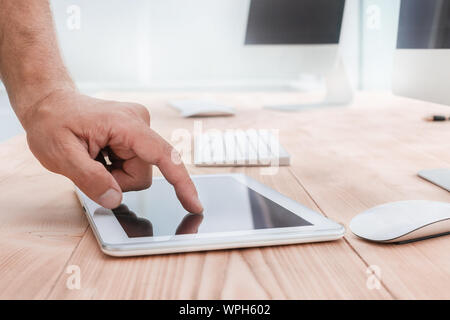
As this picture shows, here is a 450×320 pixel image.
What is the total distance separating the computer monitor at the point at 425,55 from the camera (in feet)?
2.46

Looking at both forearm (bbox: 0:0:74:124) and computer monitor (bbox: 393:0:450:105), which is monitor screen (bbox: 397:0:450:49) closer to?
computer monitor (bbox: 393:0:450:105)

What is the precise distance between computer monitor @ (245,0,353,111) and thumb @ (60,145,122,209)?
122cm

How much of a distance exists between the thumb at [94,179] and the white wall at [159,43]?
253 cm

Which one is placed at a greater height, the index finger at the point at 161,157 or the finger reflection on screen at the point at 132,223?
the index finger at the point at 161,157

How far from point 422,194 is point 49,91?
20.2 inches

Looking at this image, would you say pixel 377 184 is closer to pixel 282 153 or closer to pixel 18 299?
pixel 282 153

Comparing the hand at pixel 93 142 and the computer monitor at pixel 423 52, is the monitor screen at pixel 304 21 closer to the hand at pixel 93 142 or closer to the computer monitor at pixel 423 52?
the computer monitor at pixel 423 52

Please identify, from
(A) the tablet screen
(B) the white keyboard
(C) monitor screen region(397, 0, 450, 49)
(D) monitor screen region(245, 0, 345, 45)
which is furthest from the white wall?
(A) the tablet screen

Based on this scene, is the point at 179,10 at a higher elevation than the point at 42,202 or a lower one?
higher

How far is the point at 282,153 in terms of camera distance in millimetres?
894

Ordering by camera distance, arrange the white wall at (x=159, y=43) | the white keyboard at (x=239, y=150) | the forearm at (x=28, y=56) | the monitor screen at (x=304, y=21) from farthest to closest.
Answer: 1. the white wall at (x=159, y=43)
2. the monitor screen at (x=304, y=21)
3. the white keyboard at (x=239, y=150)
4. the forearm at (x=28, y=56)

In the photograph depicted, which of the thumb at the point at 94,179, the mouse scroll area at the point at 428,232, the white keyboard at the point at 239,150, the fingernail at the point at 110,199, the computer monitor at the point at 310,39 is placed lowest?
the white keyboard at the point at 239,150

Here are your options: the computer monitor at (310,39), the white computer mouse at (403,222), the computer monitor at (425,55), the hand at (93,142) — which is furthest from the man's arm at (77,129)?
the computer monitor at (310,39)

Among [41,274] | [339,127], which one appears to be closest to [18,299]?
[41,274]
